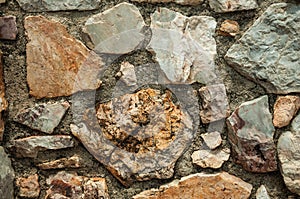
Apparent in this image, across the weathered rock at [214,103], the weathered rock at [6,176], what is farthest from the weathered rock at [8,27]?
the weathered rock at [214,103]

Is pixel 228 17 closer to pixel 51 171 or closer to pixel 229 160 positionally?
pixel 229 160

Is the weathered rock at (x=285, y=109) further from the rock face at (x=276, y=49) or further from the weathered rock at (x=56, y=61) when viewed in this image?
the weathered rock at (x=56, y=61)

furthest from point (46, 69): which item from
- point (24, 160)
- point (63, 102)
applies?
point (24, 160)

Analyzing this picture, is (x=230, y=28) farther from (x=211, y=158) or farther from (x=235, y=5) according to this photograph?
(x=211, y=158)

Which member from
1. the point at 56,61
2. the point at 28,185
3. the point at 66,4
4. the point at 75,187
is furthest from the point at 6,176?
the point at 66,4

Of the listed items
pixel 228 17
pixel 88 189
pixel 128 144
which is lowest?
pixel 88 189

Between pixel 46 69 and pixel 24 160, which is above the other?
pixel 46 69
